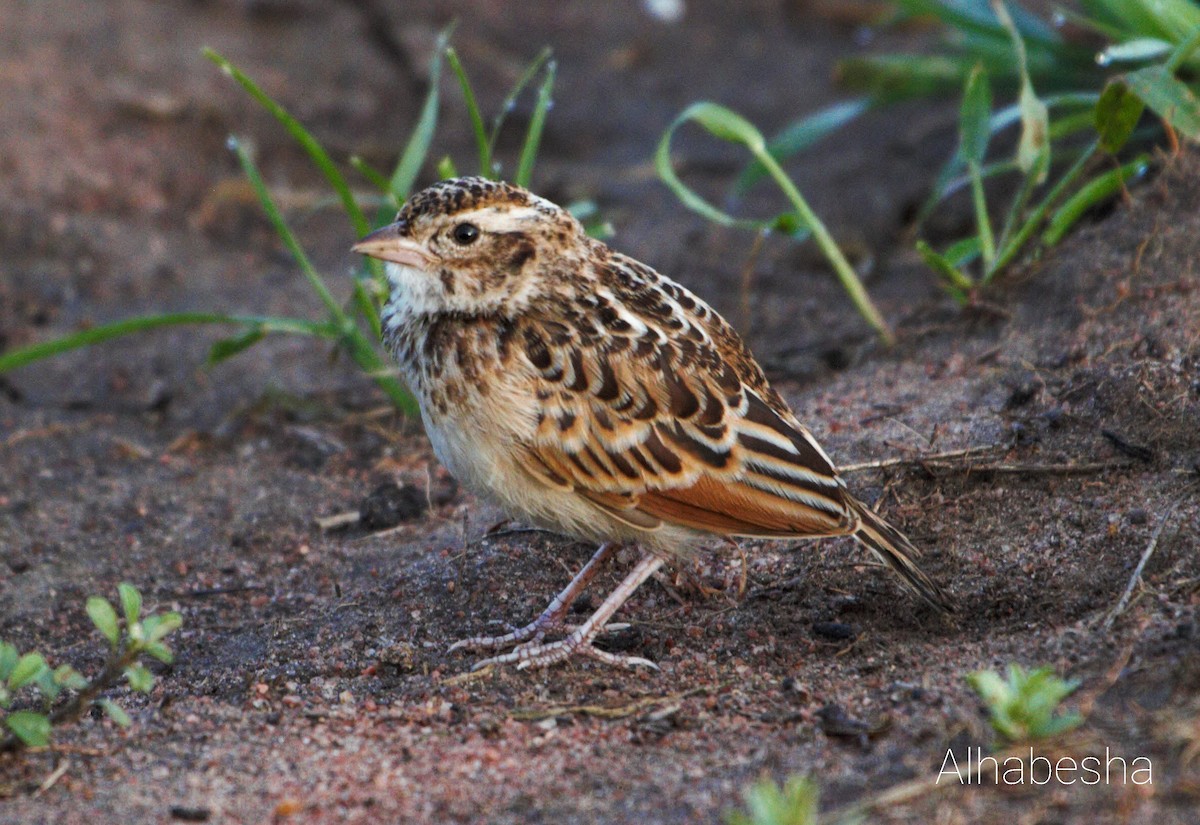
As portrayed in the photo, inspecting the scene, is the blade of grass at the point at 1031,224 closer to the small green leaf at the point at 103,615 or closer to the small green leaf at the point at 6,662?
the small green leaf at the point at 103,615

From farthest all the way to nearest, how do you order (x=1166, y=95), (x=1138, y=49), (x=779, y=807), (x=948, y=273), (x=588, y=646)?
(x=948, y=273) < (x=1138, y=49) < (x=1166, y=95) < (x=588, y=646) < (x=779, y=807)

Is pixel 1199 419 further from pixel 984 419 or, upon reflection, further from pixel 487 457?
pixel 487 457

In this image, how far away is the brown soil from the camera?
13.8 ft

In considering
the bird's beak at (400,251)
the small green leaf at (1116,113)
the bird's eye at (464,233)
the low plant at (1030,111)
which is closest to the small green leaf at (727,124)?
the low plant at (1030,111)

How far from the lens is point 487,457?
5.07 metres

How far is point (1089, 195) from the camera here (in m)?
6.79

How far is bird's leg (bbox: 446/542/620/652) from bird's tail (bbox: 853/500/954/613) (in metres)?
1.06

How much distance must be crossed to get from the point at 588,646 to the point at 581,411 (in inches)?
35.4

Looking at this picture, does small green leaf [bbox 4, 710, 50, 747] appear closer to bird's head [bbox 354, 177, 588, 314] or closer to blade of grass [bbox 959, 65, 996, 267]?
bird's head [bbox 354, 177, 588, 314]

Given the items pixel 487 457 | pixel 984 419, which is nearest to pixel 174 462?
pixel 487 457

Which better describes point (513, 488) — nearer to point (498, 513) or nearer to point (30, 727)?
point (498, 513)

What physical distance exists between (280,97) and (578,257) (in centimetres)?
640

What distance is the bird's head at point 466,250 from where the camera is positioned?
5348 mm

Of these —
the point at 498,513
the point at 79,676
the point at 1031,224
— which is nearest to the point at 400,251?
the point at 498,513
